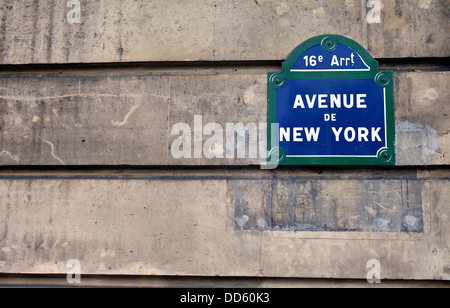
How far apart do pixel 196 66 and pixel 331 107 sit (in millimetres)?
1022

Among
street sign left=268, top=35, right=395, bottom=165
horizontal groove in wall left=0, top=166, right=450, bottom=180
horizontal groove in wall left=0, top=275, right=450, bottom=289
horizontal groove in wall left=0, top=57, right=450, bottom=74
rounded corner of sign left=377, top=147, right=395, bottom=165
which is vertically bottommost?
horizontal groove in wall left=0, top=275, right=450, bottom=289

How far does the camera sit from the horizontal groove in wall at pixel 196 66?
119 inches

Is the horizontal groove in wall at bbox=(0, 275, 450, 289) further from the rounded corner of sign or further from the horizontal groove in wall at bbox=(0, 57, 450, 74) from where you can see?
the horizontal groove in wall at bbox=(0, 57, 450, 74)

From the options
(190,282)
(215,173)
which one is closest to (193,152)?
(215,173)

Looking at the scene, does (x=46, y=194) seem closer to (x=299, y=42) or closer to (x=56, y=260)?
(x=56, y=260)

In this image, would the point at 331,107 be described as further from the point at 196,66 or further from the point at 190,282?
the point at 190,282

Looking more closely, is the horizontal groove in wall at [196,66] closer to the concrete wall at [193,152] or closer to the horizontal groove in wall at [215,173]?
the concrete wall at [193,152]

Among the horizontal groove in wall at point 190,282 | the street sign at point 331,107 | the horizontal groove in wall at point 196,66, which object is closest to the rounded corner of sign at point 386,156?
the street sign at point 331,107

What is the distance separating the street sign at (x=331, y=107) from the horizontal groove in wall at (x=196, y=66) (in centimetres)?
12

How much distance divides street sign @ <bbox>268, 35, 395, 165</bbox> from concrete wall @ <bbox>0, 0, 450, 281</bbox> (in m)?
0.09

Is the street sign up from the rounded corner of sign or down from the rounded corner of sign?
up

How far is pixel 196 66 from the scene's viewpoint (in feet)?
10.2

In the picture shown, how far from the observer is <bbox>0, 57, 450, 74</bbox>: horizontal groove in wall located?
3.02m

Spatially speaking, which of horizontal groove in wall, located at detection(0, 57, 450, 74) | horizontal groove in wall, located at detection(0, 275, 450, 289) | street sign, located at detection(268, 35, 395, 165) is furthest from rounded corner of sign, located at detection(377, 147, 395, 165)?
horizontal groove in wall, located at detection(0, 275, 450, 289)
